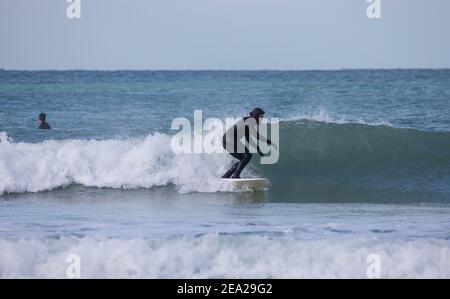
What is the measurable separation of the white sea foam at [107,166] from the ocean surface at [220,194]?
0.12 feet

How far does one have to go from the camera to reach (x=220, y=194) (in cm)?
1516

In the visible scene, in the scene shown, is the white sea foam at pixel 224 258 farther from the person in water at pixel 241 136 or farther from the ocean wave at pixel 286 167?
the ocean wave at pixel 286 167

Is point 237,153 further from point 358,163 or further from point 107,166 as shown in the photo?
point 358,163

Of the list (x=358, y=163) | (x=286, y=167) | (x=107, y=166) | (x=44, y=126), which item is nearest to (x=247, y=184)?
(x=286, y=167)

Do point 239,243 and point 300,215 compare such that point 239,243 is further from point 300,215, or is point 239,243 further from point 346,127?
point 346,127

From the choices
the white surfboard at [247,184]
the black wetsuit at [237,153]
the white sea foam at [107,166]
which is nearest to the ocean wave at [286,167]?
the white sea foam at [107,166]

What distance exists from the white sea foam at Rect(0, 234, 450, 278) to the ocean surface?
0.02 metres

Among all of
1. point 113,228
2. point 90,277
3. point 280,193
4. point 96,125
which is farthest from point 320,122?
point 90,277

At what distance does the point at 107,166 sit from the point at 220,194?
10.0 ft

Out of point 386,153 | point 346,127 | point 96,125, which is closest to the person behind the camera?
point 386,153

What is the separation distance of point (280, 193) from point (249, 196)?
3.33ft

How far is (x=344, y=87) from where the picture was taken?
35.8m

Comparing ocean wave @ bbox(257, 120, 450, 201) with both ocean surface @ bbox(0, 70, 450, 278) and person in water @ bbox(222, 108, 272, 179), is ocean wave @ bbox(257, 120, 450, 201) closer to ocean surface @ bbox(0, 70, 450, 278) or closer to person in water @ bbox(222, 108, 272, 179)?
ocean surface @ bbox(0, 70, 450, 278)
